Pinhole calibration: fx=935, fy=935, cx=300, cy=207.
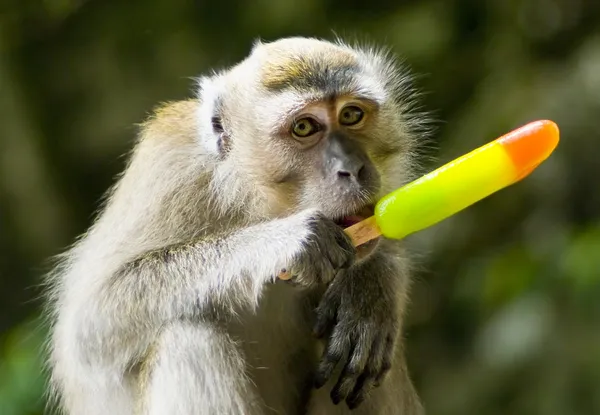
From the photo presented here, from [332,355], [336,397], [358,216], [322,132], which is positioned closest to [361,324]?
[332,355]

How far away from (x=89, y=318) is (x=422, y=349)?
Result: 130 inches

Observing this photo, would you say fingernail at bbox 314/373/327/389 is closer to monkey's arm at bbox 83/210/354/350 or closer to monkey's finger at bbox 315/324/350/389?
monkey's finger at bbox 315/324/350/389

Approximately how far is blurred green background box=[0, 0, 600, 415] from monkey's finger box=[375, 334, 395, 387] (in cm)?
214

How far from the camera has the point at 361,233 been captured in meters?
3.20

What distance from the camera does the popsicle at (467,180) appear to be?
3.01m

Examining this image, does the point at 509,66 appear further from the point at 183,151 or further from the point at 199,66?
the point at 183,151

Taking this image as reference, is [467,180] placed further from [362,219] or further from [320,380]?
[320,380]

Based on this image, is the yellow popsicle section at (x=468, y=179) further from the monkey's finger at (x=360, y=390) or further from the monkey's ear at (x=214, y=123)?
the monkey's ear at (x=214, y=123)

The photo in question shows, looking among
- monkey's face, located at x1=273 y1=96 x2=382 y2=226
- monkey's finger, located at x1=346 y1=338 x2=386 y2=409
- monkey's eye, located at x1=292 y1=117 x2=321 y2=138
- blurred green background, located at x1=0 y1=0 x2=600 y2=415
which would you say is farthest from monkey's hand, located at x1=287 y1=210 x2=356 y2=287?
blurred green background, located at x1=0 y1=0 x2=600 y2=415

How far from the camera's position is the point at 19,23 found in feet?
20.3

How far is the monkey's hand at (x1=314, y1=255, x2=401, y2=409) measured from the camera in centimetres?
343

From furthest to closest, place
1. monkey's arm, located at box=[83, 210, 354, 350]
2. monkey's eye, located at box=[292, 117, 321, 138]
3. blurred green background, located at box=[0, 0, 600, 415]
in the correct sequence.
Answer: blurred green background, located at box=[0, 0, 600, 415] < monkey's eye, located at box=[292, 117, 321, 138] < monkey's arm, located at box=[83, 210, 354, 350]

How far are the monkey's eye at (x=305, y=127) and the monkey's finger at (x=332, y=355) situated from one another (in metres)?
0.73

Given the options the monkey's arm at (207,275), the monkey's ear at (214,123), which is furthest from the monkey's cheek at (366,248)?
the monkey's ear at (214,123)
